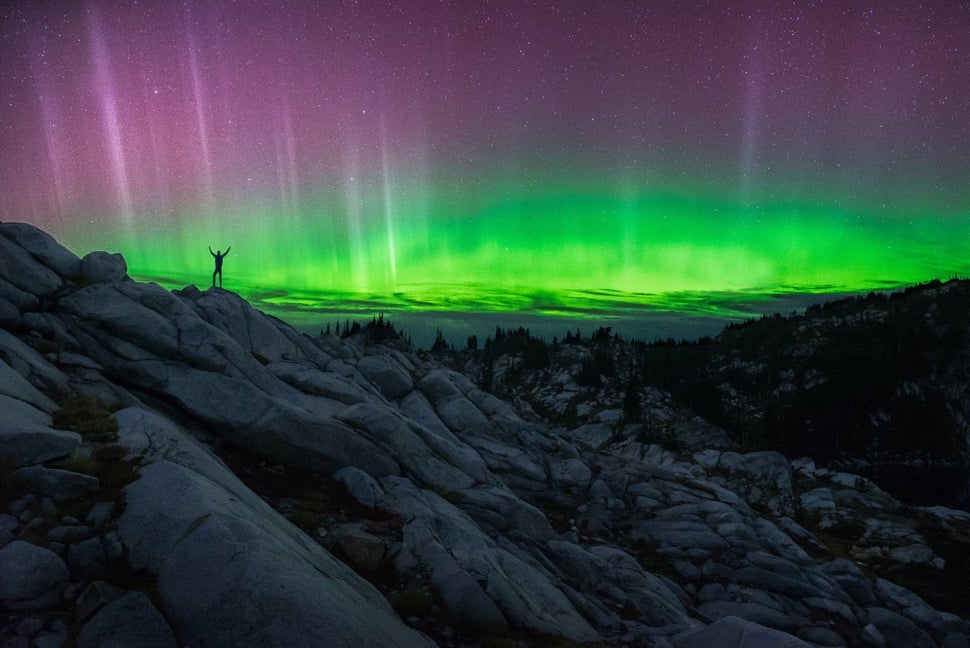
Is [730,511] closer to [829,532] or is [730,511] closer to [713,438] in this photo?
[829,532]

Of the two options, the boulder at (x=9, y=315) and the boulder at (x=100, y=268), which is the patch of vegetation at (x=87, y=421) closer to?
the boulder at (x=9, y=315)

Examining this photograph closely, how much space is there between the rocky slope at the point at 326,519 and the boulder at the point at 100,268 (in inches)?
4.8

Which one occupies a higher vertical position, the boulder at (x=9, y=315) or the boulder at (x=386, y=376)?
the boulder at (x=9, y=315)

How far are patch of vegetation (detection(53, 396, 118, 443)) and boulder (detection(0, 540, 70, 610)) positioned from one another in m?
4.78

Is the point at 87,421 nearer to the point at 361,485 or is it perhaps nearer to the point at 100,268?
the point at 361,485

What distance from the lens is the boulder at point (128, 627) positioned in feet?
27.6

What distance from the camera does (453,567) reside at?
15.5 m

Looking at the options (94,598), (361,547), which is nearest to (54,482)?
(94,598)

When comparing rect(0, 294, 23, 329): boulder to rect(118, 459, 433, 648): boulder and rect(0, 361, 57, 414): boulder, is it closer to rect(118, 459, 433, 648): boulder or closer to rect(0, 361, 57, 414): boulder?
rect(0, 361, 57, 414): boulder

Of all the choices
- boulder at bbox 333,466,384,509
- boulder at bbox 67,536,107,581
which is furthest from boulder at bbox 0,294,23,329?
boulder at bbox 67,536,107,581

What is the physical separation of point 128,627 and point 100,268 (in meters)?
22.1

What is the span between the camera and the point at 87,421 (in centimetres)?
1434

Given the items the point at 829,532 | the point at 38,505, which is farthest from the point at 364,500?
the point at 829,532

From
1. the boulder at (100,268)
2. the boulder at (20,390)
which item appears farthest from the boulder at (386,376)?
the boulder at (20,390)
